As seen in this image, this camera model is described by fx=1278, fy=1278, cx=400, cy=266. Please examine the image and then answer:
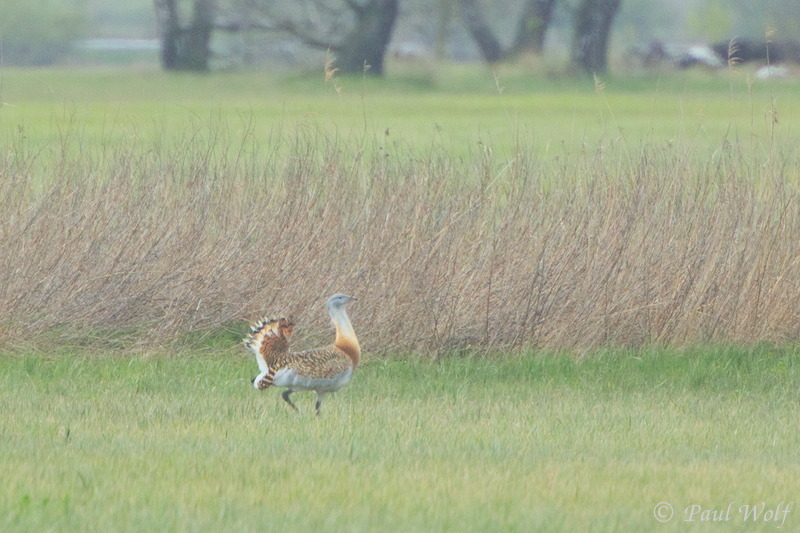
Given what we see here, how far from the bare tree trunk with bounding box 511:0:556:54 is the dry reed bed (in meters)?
27.4

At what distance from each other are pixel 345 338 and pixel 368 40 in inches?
1123

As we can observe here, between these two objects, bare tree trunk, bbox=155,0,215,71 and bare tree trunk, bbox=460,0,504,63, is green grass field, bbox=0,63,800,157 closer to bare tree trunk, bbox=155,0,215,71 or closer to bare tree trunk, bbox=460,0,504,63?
bare tree trunk, bbox=155,0,215,71

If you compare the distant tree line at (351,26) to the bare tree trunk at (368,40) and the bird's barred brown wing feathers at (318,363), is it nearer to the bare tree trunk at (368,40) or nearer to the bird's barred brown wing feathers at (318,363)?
the bare tree trunk at (368,40)

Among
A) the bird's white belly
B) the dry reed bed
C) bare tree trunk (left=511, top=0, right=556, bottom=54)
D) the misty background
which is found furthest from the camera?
bare tree trunk (left=511, top=0, right=556, bottom=54)

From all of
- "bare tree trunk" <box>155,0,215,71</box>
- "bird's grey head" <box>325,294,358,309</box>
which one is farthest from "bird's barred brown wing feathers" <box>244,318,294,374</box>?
"bare tree trunk" <box>155,0,215,71</box>

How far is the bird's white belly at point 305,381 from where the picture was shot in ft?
21.4

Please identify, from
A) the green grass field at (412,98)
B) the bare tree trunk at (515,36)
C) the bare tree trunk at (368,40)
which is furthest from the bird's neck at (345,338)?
the bare tree trunk at (515,36)

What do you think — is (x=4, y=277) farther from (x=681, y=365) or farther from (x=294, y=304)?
(x=681, y=365)

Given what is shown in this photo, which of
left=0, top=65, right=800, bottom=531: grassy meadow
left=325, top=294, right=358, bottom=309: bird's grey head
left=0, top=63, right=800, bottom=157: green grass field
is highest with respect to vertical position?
left=325, top=294, right=358, bottom=309: bird's grey head

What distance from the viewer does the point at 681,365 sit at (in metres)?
8.72

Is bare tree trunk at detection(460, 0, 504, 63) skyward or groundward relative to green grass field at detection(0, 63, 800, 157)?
skyward

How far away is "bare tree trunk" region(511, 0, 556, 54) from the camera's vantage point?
37.5m

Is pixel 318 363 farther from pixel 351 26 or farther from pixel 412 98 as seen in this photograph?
pixel 351 26

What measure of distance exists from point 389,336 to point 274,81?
24313 millimetres
